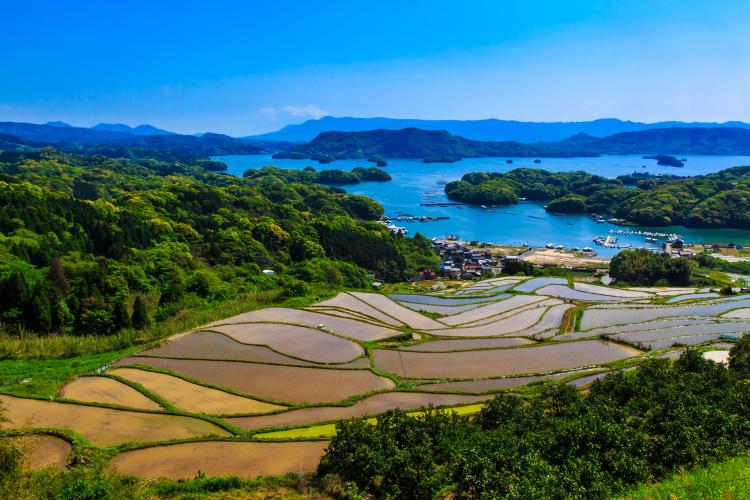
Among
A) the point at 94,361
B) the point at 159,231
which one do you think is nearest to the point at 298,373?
the point at 94,361

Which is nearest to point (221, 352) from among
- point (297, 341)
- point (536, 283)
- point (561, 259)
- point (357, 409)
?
point (297, 341)

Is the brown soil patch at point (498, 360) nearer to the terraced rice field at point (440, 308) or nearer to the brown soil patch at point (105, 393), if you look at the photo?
the terraced rice field at point (440, 308)

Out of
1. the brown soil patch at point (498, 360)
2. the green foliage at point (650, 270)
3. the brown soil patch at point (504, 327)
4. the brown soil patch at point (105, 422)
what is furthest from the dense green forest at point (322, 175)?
the brown soil patch at point (105, 422)

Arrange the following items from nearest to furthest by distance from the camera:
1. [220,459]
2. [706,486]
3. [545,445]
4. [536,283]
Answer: [706,486] → [545,445] → [220,459] → [536,283]

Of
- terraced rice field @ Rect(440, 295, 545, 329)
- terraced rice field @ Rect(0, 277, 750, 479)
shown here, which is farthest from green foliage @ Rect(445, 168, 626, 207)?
terraced rice field @ Rect(0, 277, 750, 479)

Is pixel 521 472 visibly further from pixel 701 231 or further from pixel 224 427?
pixel 701 231

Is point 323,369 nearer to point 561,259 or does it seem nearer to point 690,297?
point 690,297

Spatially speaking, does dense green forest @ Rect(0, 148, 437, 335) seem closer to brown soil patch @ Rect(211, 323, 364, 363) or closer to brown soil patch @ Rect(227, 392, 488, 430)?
brown soil patch @ Rect(211, 323, 364, 363)
